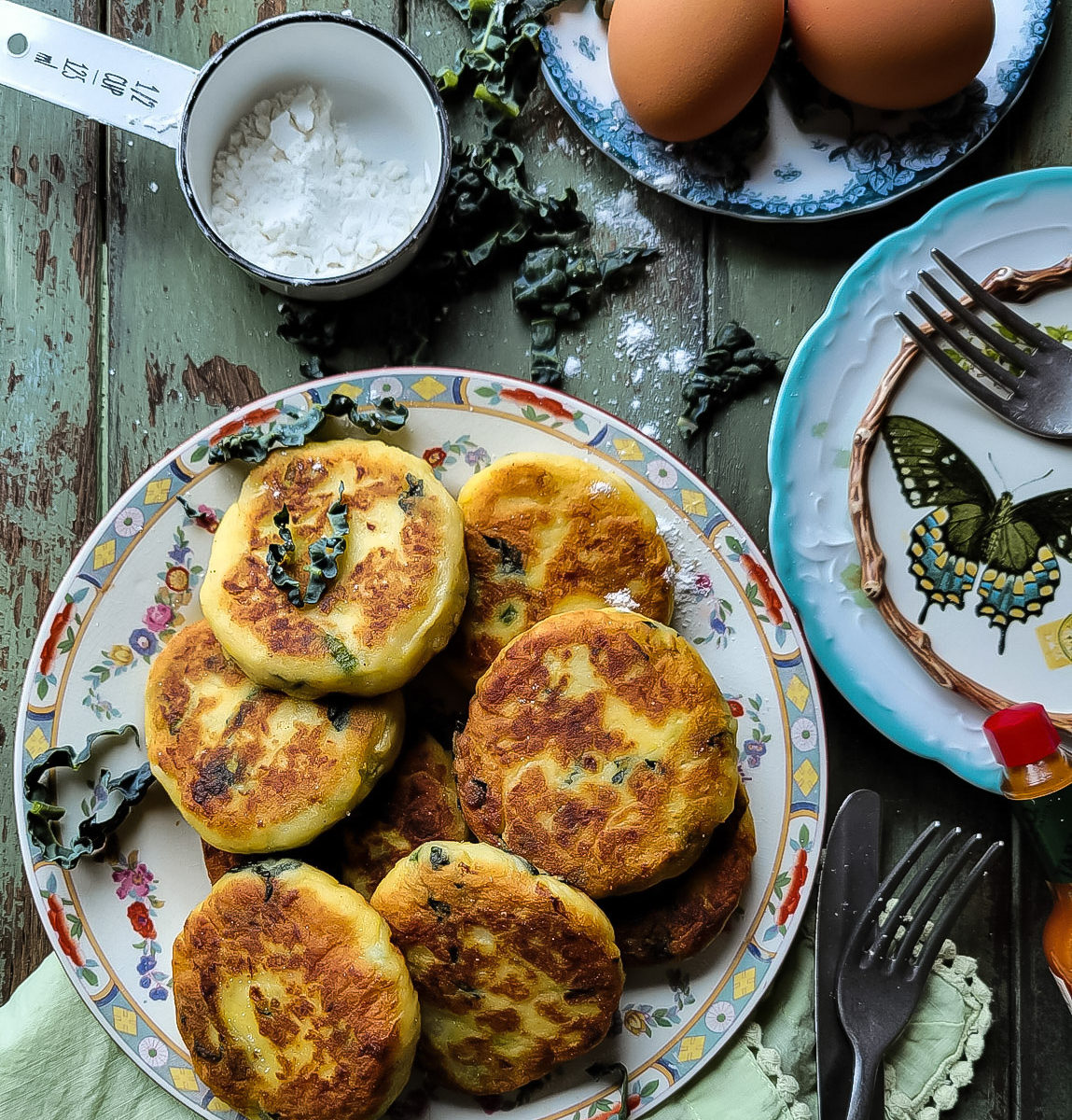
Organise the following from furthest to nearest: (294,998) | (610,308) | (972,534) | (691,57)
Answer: (610,308)
(972,534)
(691,57)
(294,998)

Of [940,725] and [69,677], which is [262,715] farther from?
[940,725]

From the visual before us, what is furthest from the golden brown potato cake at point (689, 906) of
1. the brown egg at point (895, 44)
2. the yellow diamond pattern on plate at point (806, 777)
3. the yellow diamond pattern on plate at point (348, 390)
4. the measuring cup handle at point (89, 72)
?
the measuring cup handle at point (89, 72)

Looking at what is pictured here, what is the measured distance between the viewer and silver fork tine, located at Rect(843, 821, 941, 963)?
4.96 ft

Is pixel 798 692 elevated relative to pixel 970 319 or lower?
lower

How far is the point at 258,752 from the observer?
4.58 feet

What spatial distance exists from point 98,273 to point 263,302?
0.28m

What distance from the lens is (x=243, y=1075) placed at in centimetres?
140

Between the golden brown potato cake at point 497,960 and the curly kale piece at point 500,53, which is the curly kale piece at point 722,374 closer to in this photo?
the curly kale piece at point 500,53

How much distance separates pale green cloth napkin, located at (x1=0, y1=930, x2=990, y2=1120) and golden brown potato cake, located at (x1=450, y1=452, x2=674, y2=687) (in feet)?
2.07

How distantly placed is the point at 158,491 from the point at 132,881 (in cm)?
57

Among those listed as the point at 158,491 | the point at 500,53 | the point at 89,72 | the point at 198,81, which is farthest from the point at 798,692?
the point at 89,72

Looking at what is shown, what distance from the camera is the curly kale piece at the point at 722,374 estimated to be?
167 centimetres

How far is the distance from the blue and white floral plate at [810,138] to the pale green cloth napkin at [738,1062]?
45.1 inches

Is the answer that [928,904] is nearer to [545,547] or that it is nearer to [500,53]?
[545,547]
